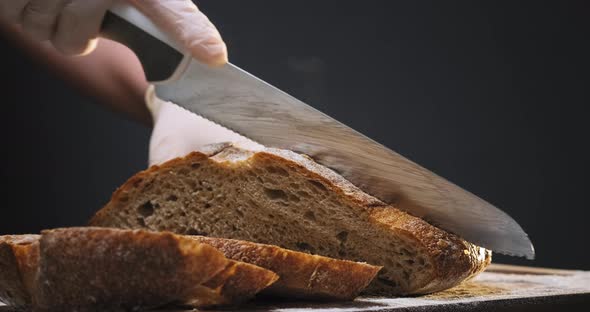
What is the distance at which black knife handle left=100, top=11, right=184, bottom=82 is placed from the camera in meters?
1.76

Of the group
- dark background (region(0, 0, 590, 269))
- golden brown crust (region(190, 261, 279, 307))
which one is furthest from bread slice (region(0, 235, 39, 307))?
dark background (region(0, 0, 590, 269))

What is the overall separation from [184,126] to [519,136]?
1786 mm

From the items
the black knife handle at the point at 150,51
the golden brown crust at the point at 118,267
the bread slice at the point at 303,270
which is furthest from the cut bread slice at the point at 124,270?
the black knife handle at the point at 150,51

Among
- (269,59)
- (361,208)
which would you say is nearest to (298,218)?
(361,208)

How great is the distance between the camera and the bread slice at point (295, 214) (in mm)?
1689

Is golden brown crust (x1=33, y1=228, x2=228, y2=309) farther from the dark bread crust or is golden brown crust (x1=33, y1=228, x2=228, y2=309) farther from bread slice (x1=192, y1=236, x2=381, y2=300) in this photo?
the dark bread crust

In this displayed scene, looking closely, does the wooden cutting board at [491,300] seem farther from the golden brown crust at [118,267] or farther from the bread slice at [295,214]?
the golden brown crust at [118,267]

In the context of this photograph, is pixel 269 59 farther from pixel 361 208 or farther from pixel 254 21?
pixel 361 208

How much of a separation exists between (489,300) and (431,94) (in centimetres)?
219

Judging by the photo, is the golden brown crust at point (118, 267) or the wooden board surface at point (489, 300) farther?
the wooden board surface at point (489, 300)

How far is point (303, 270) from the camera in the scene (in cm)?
146

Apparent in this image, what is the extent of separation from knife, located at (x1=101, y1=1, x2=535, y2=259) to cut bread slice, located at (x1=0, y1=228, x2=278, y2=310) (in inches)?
21.2

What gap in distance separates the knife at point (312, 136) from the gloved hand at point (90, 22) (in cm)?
4

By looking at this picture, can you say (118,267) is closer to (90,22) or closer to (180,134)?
(90,22)
